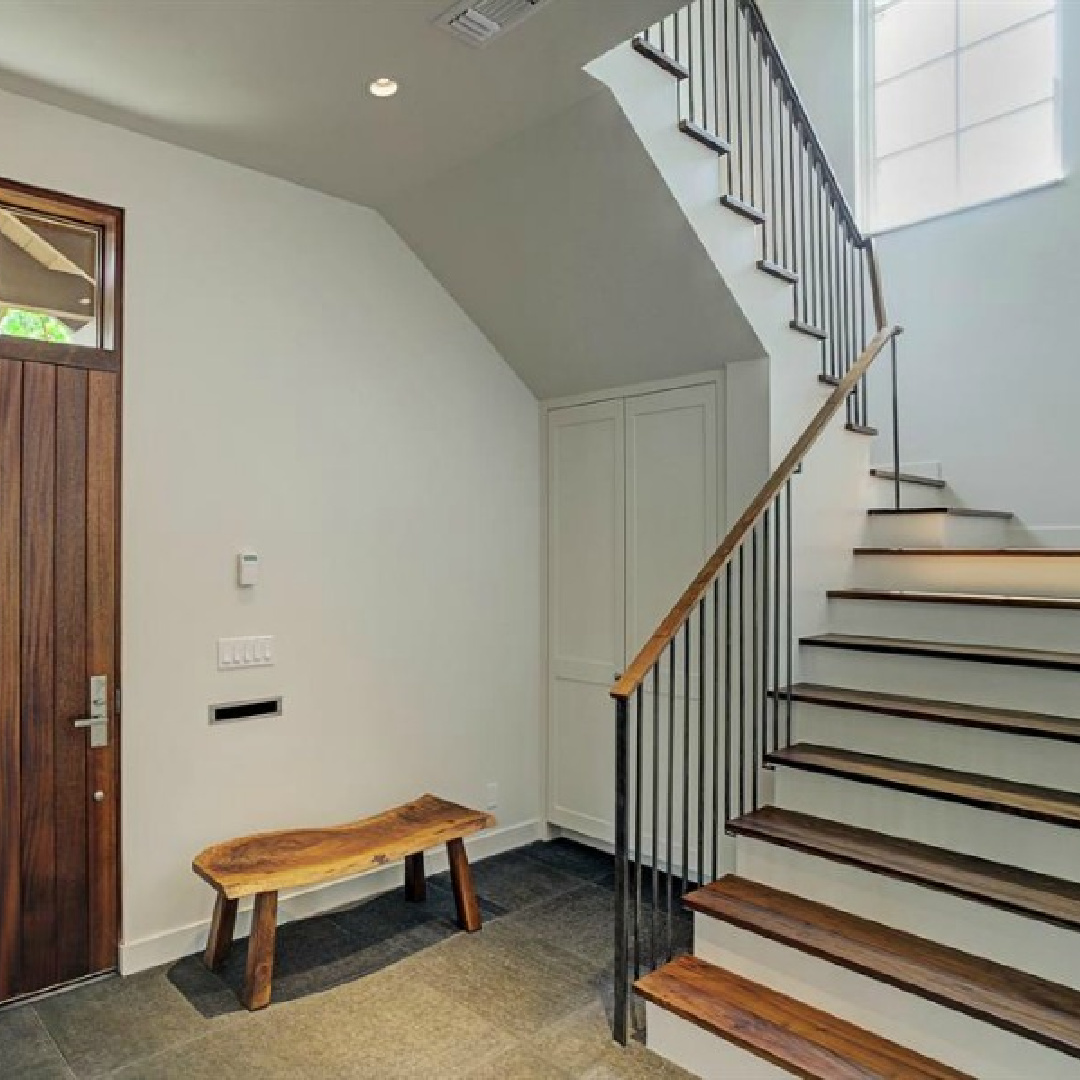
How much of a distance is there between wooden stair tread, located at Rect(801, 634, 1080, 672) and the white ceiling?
7.24ft

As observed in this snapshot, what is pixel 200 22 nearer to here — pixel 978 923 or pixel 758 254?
pixel 758 254

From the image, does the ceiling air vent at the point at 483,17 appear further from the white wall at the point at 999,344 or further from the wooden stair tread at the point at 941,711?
the white wall at the point at 999,344

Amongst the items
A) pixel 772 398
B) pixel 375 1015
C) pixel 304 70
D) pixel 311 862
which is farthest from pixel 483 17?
pixel 375 1015

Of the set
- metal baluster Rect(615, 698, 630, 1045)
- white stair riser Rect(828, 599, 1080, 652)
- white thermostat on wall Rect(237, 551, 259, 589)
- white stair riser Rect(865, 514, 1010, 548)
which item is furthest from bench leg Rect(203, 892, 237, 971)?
white stair riser Rect(865, 514, 1010, 548)

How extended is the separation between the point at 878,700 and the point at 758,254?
184cm

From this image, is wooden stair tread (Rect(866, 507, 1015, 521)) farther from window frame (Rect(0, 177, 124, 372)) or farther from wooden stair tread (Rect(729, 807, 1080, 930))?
window frame (Rect(0, 177, 124, 372))

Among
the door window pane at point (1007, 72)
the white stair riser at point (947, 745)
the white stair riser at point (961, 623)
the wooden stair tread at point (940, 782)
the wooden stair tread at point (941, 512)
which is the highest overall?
the door window pane at point (1007, 72)

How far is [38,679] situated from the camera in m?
2.72

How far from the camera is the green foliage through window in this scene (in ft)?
8.90

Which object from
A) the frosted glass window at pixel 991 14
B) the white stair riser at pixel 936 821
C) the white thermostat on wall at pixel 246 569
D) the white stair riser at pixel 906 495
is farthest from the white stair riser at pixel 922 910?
the frosted glass window at pixel 991 14

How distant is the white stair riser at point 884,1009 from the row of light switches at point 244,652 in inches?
74.9

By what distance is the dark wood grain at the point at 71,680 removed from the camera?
2764 millimetres

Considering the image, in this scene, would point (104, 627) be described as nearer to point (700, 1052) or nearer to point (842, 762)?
point (700, 1052)

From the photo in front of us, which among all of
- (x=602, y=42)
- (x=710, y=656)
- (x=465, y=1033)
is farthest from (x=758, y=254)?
(x=465, y=1033)
